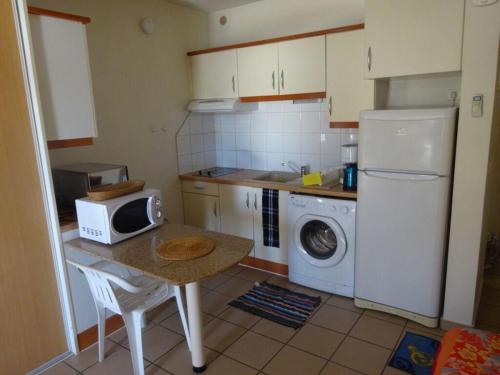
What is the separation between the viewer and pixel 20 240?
2020 mm

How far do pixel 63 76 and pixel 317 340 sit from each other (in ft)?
7.38

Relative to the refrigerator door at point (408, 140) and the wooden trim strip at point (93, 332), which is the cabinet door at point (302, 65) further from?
the wooden trim strip at point (93, 332)

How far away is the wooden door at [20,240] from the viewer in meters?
1.91

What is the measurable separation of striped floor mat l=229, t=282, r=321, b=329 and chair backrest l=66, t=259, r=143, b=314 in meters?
1.11

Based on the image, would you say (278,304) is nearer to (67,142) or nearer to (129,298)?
(129,298)

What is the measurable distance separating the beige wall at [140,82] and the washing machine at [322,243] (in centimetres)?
131

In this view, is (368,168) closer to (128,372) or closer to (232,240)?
(232,240)

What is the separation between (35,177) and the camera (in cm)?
205

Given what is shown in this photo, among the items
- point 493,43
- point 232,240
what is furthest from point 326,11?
point 232,240

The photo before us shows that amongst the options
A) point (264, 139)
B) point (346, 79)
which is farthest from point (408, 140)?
point (264, 139)

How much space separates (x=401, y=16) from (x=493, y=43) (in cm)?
54

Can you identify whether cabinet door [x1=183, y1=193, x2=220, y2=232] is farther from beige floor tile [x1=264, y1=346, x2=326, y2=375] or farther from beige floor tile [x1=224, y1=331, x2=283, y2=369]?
beige floor tile [x1=264, y1=346, x2=326, y2=375]

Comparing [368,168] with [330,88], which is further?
[330,88]

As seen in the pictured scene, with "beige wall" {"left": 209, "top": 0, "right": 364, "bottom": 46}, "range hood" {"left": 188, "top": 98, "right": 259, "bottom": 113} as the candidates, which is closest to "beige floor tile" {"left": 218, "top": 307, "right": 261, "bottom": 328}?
"range hood" {"left": 188, "top": 98, "right": 259, "bottom": 113}
